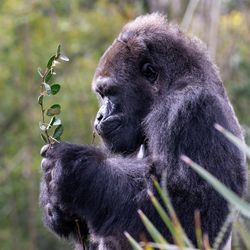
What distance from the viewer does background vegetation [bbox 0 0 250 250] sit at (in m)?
13.1

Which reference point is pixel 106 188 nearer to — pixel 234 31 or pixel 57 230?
pixel 57 230

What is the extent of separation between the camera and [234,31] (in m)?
11.3

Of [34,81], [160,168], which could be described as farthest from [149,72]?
[34,81]

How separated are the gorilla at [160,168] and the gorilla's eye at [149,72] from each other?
0.27 ft

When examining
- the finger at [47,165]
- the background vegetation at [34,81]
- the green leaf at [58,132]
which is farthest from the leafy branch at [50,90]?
the background vegetation at [34,81]

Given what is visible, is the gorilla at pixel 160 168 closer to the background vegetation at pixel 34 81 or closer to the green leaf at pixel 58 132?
the green leaf at pixel 58 132

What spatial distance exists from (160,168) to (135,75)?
0.82 m

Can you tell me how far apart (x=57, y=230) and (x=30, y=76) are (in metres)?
9.55

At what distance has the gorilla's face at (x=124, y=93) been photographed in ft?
15.7

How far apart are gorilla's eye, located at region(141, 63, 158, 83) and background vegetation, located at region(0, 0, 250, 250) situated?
24.1 feet

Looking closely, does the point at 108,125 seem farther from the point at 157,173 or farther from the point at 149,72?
the point at 157,173

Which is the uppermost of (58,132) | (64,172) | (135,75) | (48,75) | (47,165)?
(135,75)

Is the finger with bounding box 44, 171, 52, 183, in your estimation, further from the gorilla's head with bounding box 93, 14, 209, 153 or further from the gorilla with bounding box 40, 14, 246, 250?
the gorilla's head with bounding box 93, 14, 209, 153

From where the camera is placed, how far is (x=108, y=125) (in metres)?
4.76
